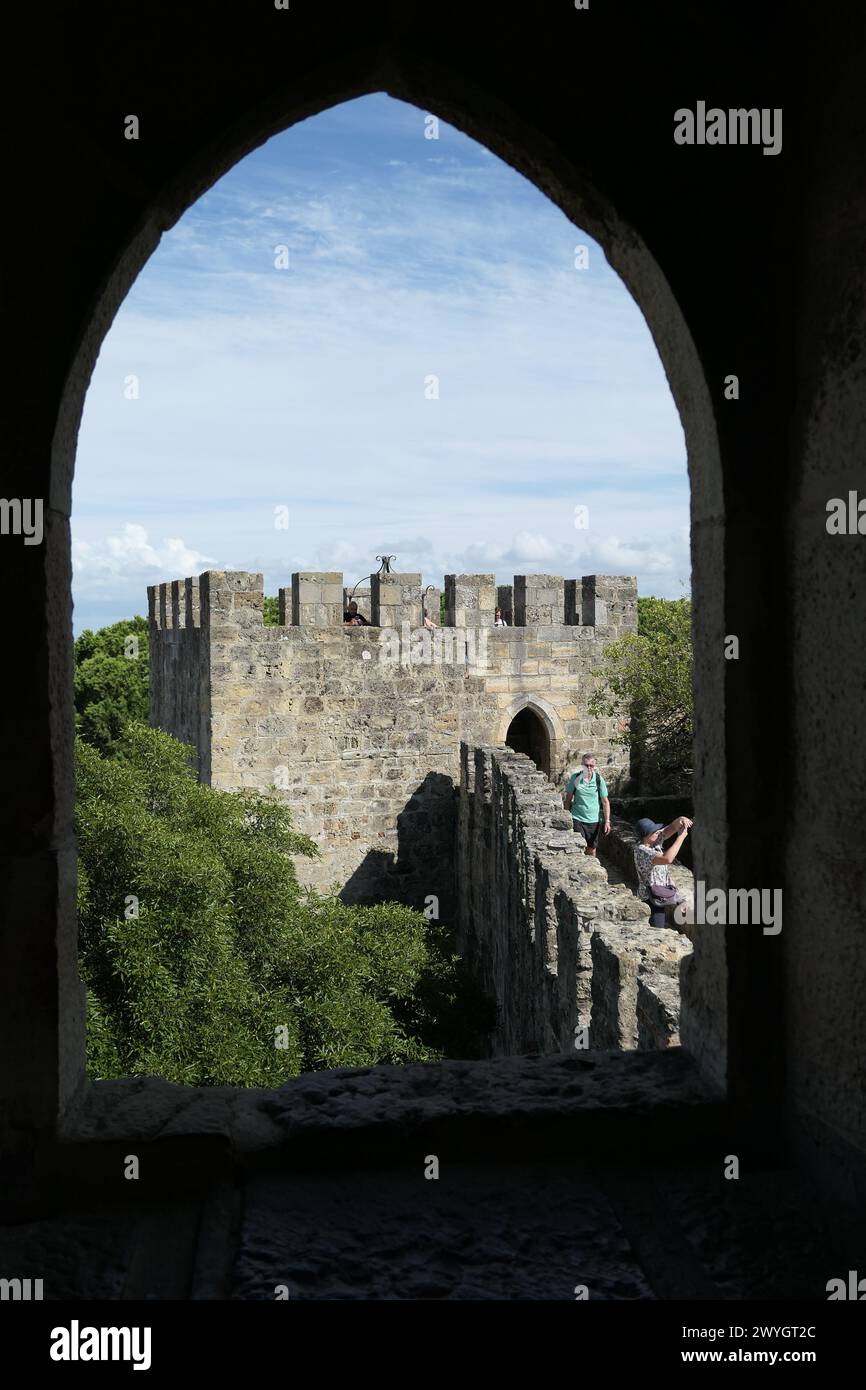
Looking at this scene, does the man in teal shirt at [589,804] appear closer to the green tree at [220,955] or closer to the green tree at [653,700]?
the green tree at [220,955]

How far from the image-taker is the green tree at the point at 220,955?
7152mm

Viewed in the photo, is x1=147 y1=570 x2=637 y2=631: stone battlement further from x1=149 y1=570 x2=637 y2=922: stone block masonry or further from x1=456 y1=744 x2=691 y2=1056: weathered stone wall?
x1=456 y1=744 x2=691 y2=1056: weathered stone wall

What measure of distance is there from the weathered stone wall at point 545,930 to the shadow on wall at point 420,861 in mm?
262

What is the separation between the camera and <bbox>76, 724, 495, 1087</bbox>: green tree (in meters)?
7.15

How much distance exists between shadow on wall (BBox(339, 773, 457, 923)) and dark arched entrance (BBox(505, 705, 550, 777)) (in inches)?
48.3

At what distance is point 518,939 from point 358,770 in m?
5.30

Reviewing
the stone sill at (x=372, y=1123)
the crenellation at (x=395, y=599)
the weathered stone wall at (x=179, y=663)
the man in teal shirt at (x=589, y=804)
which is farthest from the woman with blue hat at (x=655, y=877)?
the crenellation at (x=395, y=599)

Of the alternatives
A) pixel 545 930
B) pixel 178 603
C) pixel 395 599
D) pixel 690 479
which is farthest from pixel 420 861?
pixel 690 479

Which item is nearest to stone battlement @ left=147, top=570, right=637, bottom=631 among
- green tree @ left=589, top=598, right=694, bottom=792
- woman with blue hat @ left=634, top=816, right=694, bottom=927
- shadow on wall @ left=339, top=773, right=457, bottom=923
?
green tree @ left=589, top=598, right=694, bottom=792

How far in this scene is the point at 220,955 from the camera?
7598 millimetres

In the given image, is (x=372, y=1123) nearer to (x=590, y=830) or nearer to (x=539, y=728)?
(x=590, y=830)
